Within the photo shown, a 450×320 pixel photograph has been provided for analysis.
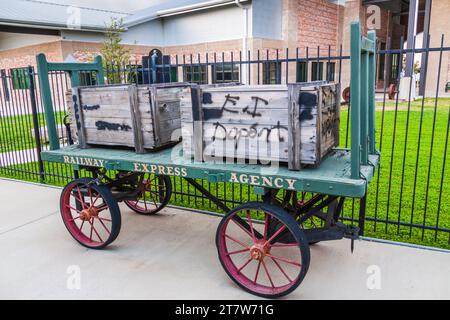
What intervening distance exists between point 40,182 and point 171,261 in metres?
4.29

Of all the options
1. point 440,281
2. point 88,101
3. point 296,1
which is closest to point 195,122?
point 88,101

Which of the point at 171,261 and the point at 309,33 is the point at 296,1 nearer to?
the point at 309,33

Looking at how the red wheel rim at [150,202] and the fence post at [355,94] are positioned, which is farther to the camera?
the red wheel rim at [150,202]

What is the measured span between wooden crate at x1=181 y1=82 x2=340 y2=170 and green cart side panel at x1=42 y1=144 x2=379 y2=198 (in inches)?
4.5

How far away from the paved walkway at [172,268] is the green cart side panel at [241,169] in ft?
3.33

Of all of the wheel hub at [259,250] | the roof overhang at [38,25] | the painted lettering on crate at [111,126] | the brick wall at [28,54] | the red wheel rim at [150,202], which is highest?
the roof overhang at [38,25]

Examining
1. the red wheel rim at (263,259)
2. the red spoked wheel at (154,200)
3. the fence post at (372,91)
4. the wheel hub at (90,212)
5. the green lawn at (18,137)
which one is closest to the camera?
the red wheel rim at (263,259)

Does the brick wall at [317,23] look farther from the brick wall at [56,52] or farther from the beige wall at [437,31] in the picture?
the brick wall at [56,52]

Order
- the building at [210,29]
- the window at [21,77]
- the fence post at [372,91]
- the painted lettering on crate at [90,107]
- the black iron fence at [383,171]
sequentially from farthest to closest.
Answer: the building at [210,29] < the window at [21,77] < the black iron fence at [383,171] < the painted lettering on crate at [90,107] < the fence post at [372,91]

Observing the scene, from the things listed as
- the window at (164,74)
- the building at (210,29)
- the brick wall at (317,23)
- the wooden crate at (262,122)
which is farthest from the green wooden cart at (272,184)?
the brick wall at (317,23)

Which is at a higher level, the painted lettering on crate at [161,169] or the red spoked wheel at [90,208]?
the painted lettering on crate at [161,169]

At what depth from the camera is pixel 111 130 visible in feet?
13.0

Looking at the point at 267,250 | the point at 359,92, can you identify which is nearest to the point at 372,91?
the point at 359,92

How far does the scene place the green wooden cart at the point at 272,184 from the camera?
2826 mm
